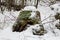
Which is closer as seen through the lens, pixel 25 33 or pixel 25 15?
pixel 25 33

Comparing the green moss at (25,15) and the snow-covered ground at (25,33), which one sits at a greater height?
the green moss at (25,15)

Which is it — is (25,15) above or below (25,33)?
above

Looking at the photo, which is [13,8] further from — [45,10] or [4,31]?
[4,31]

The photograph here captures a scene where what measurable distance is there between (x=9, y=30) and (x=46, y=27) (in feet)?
4.04

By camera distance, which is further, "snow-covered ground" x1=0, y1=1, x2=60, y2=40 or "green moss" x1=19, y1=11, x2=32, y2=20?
"green moss" x1=19, y1=11, x2=32, y2=20

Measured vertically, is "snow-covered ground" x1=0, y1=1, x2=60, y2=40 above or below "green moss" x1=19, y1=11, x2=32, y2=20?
below

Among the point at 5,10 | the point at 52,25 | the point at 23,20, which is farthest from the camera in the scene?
the point at 5,10

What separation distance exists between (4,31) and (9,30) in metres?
0.17

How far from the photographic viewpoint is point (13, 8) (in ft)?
28.0

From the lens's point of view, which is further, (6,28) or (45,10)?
(45,10)

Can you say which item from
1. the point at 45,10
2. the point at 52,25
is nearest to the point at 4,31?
the point at 52,25

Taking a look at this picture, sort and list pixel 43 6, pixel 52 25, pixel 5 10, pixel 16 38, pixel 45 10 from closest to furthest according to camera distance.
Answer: pixel 16 38 → pixel 52 25 → pixel 5 10 → pixel 45 10 → pixel 43 6

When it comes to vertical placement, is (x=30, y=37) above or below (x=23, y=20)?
below

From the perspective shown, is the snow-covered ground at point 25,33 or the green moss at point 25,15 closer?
the snow-covered ground at point 25,33
